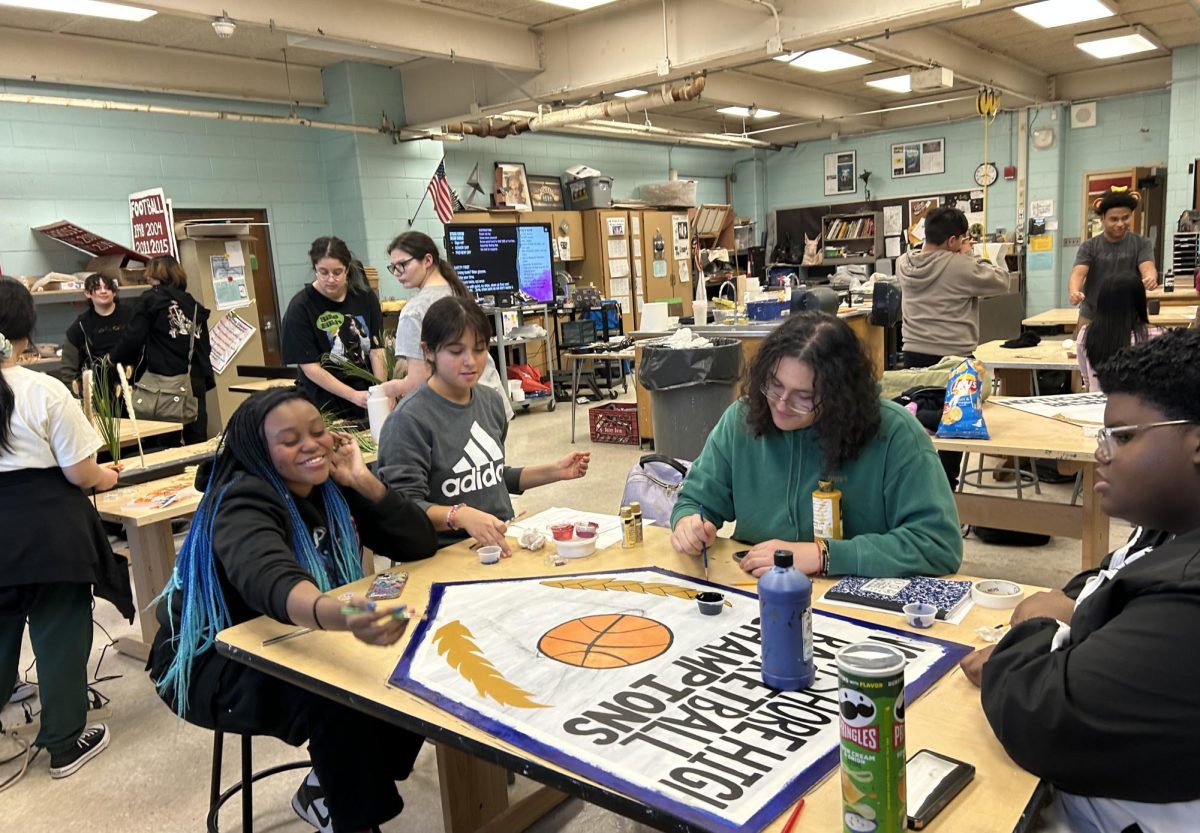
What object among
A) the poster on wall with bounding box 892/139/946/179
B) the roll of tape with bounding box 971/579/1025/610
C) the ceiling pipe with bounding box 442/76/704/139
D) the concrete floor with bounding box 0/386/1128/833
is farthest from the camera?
the poster on wall with bounding box 892/139/946/179

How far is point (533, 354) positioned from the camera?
9.73m

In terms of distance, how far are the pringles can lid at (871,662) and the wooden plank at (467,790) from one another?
128 centimetres

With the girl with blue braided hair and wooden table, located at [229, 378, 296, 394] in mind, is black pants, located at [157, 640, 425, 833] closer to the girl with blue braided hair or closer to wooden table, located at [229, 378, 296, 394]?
the girl with blue braided hair

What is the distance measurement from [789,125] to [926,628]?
12354 mm

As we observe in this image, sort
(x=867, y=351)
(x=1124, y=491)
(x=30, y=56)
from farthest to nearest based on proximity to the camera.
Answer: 1. (x=30, y=56)
2. (x=867, y=351)
3. (x=1124, y=491)

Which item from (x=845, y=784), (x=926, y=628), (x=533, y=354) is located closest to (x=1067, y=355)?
(x=926, y=628)

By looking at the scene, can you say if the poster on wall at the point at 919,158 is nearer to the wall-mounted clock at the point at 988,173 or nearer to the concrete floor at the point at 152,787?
the wall-mounted clock at the point at 988,173

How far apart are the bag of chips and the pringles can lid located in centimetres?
224

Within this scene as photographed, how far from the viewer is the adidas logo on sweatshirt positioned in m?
2.47

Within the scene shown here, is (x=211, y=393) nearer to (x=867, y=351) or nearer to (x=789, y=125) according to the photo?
(x=867, y=351)

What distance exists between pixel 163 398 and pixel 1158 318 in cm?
604

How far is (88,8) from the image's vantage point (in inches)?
232

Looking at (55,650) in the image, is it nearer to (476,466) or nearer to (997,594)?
(476,466)

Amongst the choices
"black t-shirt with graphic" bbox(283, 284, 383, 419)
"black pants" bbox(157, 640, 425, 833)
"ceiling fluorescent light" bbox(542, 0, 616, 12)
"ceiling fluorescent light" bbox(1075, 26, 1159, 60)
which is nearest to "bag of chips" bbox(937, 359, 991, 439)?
"black pants" bbox(157, 640, 425, 833)
